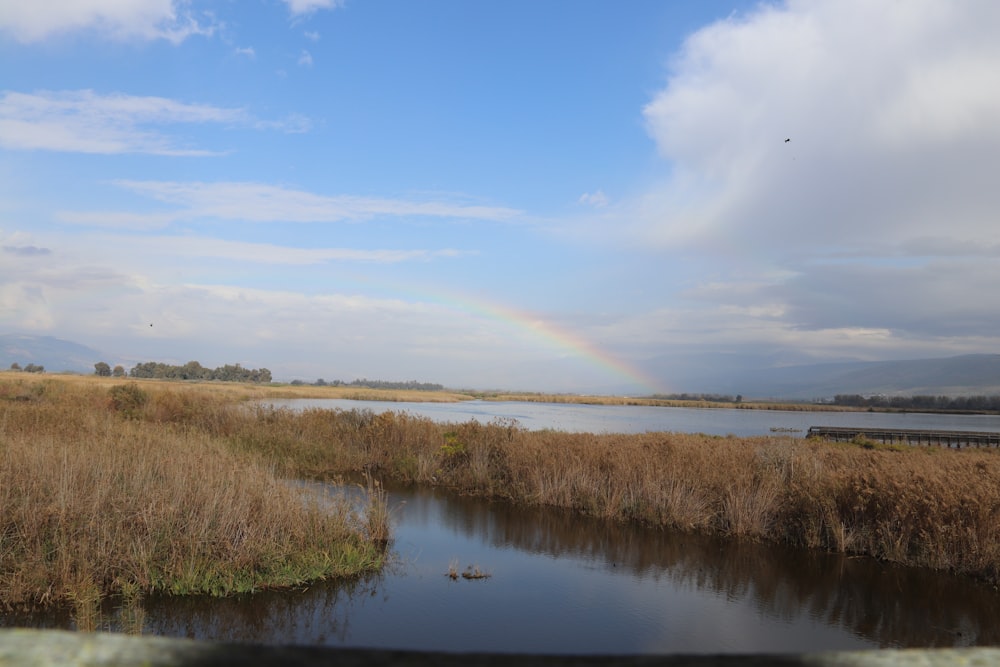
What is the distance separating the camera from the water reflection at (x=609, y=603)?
335 inches

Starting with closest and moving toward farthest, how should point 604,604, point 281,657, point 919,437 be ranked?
1. point 281,657
2. point 604,604
3. point 919,437

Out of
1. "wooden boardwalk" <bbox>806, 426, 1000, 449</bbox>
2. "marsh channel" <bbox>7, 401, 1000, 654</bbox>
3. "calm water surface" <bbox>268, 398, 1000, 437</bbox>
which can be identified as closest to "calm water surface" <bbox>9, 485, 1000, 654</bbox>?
"marsh channel" <bbox>7, 401, 1000, 654</bbox>

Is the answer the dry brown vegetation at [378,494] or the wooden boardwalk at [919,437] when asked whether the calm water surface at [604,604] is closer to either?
the dry brown vegetation at [378,494]

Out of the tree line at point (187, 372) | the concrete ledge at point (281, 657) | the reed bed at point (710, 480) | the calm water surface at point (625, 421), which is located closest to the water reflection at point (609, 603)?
the reed bed at point (710, 480)

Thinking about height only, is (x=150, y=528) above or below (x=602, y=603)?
above

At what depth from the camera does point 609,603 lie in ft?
33.4

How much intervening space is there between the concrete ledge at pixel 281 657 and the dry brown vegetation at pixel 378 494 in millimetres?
8785

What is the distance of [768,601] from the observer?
10.7m

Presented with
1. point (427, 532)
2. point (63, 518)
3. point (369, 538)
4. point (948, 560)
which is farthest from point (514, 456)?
point (63, 518)

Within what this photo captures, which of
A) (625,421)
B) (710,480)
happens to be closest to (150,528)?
(710,480)

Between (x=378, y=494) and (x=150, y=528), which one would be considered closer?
(x=150, y=528)

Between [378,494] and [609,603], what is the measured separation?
227 inches

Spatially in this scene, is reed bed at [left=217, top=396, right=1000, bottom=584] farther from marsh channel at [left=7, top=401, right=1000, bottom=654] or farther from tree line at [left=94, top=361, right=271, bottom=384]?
tree line at [left=94, top=361, right=271, bottom=384]

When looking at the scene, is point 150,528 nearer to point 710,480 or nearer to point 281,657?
point 281,657
